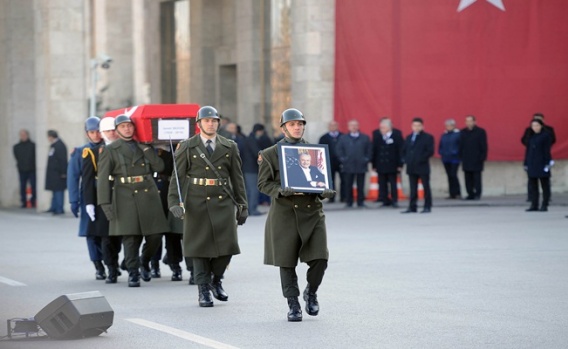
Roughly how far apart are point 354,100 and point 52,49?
6877 millimetres

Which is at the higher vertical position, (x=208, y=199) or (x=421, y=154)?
(x=208, y=199)

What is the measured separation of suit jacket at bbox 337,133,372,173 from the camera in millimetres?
28062

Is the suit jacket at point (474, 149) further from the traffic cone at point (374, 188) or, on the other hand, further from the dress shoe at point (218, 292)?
the dress shoe at point (218, 292)

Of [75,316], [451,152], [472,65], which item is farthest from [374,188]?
[75,316]

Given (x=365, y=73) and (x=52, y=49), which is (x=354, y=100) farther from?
(x=52, y=49)

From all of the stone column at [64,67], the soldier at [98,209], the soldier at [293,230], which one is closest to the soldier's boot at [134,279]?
the soldier at [98,209]

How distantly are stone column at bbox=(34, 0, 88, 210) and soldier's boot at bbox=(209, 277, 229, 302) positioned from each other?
1767 cm

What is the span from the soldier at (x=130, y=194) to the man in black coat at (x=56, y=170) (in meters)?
14.9

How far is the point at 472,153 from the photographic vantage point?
29219 mm

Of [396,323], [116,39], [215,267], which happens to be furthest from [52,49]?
[116,39]

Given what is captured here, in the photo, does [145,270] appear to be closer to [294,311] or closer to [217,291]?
[217,291]

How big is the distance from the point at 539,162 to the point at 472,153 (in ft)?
13.8

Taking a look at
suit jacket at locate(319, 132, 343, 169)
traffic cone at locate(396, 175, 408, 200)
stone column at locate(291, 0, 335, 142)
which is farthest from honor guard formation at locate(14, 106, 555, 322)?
stone column at locate(291, 0, 335, 142)

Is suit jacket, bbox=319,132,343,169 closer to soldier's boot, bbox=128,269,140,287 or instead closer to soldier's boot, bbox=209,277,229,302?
soldier's boot, bbox=128,269,140,287
